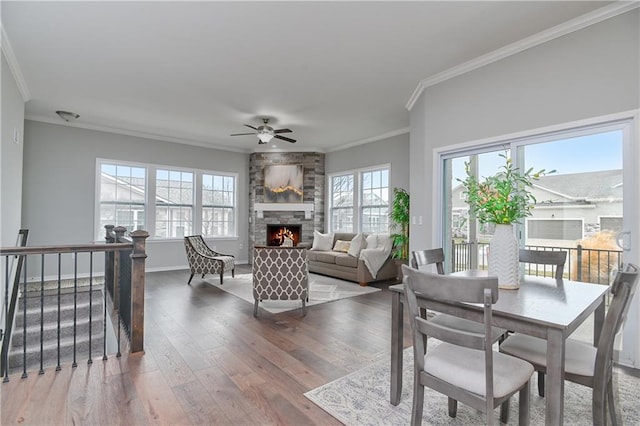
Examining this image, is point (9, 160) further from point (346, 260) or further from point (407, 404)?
point (407, 404)

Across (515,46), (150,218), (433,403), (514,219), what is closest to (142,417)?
(433,403)

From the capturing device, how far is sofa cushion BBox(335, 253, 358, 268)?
5880 mm

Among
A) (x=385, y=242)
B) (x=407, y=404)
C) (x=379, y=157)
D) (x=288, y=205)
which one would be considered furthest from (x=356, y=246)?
(x=407, y=404)

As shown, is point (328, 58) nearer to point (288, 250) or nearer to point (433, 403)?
point (288, 250)

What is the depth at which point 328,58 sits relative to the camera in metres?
3.58

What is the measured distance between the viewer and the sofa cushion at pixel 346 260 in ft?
19.3

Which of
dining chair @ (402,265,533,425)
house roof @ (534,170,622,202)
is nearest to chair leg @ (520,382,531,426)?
dining chair @ (402,265,533,425)

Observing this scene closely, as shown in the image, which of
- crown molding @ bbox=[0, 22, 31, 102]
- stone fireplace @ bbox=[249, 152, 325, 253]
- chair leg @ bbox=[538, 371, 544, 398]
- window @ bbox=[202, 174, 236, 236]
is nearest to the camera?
chair leg @ bbox=[538, 371, 544, 398]

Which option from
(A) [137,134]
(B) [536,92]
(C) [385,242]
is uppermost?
(A) [137,134]

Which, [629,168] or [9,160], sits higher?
[9,160]

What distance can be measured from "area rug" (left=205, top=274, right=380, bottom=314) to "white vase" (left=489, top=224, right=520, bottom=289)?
2.77 m

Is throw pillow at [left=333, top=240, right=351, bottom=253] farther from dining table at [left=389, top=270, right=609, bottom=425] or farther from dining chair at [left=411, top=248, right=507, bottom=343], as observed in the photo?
dining table at [left=389, top=270, right=609, bottom=425]

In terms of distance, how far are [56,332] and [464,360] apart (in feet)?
15.8

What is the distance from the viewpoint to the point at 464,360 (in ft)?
5.26
